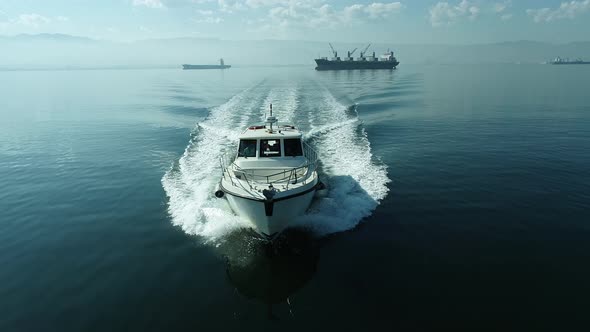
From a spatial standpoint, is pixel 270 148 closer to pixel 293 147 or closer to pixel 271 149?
pixel 271 149

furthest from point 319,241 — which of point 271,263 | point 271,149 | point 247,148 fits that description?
point 247,148

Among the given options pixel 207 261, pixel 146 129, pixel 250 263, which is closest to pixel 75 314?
pixel 207 261

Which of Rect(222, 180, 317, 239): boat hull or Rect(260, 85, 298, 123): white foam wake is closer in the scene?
Rect(222, 180, 317, 239): boat hull

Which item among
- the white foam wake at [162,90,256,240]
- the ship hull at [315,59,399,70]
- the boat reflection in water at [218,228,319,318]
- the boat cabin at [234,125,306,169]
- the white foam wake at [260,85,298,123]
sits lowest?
the boat reflection in water at [218,228,319,318]

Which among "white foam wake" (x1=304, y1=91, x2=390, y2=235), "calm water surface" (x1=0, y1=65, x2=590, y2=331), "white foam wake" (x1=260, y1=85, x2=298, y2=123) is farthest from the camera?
"white foam wake" (x1=260, y1=85, x2=298, y2=123)

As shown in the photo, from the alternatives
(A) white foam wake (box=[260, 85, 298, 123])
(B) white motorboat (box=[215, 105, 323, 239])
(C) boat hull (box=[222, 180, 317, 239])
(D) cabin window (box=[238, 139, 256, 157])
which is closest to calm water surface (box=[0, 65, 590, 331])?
(C) boat hull (box=[222, 180, 317, 239])

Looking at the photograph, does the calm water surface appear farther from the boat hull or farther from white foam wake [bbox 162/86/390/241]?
the boat hull

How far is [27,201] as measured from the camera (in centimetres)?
1900

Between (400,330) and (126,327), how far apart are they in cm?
859

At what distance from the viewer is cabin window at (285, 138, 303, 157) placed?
18.8 m

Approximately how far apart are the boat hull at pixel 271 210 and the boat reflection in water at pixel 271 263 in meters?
0.63

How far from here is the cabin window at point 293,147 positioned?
739 inches

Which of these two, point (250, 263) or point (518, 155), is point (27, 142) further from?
point (518, 155)

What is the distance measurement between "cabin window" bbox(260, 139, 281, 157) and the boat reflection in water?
475 cm
